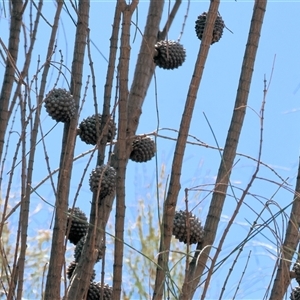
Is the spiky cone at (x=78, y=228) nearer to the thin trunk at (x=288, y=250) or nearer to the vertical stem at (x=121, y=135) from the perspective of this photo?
the vertical stem at (x=121, y=135)

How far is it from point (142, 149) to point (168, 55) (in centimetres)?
15

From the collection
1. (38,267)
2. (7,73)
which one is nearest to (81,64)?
(7,73)

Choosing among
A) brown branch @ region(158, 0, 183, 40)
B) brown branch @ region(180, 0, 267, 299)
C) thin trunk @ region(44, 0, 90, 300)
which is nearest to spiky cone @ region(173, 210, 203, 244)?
brown branch @ region(180, 0, 267, 299)

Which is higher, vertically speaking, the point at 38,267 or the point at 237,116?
the point at 38,267

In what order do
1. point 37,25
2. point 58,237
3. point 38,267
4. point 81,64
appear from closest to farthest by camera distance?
point 58,237 < point 81,64 < point 37,25 < point 38,267

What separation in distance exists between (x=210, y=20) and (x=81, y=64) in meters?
0.26

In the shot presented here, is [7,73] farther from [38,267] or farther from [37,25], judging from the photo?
[38,267]

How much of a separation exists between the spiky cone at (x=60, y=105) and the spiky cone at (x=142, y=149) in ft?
0.37

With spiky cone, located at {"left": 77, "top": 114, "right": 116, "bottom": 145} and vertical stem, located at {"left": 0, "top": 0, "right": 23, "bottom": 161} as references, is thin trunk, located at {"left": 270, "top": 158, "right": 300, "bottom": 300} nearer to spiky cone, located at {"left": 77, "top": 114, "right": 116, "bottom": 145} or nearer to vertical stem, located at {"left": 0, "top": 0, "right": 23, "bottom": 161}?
spiky cone, located at {"left": 77, "top": 114, "right": 116, "bottom": 145}

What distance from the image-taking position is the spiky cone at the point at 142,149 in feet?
3.67

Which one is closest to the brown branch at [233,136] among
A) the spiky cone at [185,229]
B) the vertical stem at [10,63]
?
the spiky cone at [185,229]

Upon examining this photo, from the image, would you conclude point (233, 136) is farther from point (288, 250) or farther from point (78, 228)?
point (78, 228)

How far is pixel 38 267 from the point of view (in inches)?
153

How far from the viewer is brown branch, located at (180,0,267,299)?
37.9 inches
